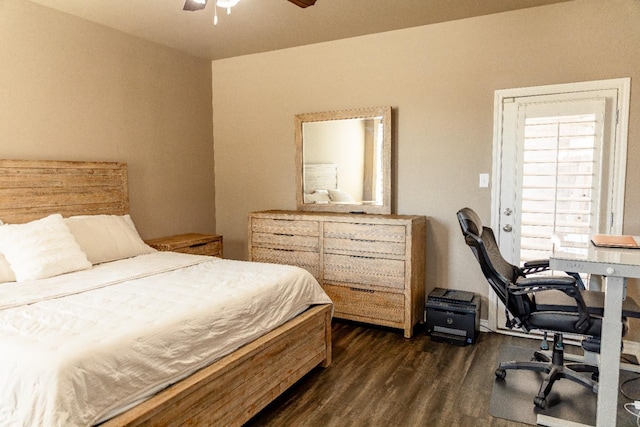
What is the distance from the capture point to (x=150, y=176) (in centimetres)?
416

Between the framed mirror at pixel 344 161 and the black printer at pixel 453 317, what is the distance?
0.96 meters

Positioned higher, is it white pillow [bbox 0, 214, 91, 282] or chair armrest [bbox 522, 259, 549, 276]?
white pillow [bbox 0, 214, 91, 282]

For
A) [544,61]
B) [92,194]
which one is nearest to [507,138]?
[544,61]

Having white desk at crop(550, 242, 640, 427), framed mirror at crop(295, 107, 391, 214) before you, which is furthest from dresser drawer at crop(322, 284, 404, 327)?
white desk at crop(550, 242, 640, 427)

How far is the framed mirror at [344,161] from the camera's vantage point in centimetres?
389

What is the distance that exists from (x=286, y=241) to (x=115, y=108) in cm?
196

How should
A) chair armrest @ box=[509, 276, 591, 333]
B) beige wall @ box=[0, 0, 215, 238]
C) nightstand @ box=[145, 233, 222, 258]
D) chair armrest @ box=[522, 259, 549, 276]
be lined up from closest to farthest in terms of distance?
1. chair armrest @ box=[509, 276, 591, 333]
2. chair armrest @ box=[522, 259, 549, 276]
3. beige wall @ box=[0, 0, 215, 238]
4. nightstand @ box=[145, 233, 222, 258]

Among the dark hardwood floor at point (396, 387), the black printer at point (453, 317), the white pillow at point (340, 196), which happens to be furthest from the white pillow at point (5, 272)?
the black printer at point (453, 317)

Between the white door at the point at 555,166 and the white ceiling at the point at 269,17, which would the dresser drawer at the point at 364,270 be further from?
the white ceiling at the point at 269,17

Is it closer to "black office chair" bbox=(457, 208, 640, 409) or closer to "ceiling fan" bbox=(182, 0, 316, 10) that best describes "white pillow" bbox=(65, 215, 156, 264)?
"ceiling fan" bbox=(182, 0, 316, 10)

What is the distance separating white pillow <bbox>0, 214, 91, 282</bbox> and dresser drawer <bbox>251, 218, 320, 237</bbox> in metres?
1.58

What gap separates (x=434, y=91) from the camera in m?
3.71

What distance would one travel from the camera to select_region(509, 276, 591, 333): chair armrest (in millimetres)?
2215

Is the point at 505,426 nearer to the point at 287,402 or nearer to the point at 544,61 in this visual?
the point at 287,402
